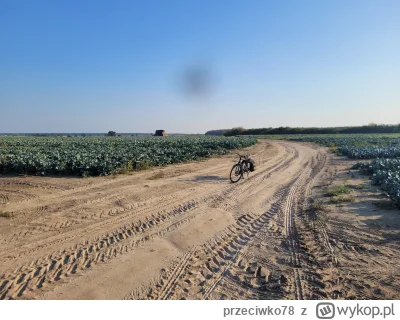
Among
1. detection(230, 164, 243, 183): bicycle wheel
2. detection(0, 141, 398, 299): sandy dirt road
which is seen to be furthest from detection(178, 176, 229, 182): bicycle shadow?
detection(0, 141, 398, 299): sandy dirt road

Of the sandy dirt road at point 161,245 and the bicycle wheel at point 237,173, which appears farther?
the bicycle wheel at point 237,173

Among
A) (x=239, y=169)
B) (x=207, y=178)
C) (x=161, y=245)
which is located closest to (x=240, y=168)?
(x=239, y=169)

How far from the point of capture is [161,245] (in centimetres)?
539

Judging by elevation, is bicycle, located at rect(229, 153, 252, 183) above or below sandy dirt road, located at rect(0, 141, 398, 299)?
above

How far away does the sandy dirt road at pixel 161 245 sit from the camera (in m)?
3.97

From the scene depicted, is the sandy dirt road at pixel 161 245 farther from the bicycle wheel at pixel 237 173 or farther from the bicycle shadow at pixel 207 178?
the bicycle wheel at pixel 237 173

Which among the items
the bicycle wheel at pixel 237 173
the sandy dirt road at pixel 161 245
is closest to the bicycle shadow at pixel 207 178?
the bicycle wheel at pixel 237 173

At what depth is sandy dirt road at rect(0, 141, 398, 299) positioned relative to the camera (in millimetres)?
3967

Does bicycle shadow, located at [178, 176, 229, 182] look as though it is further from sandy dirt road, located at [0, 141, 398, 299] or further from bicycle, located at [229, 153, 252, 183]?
sandy dirt road, located at [0, 141, 398, 299]

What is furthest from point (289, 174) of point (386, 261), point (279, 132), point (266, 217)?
point (279, 132)

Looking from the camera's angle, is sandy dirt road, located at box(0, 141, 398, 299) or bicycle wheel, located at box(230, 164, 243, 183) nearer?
sandy dirt road, located at box(0, 141, 398, 299)

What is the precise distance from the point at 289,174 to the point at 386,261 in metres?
9.63

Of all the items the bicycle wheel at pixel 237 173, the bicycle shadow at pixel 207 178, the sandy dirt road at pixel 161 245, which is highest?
the bicycle wheel at pixel 237 173
